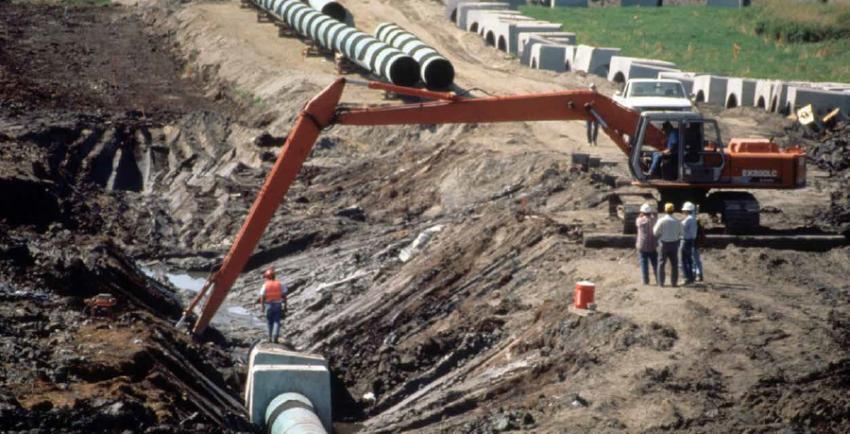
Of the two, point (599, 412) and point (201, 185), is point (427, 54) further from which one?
point (599, 412)

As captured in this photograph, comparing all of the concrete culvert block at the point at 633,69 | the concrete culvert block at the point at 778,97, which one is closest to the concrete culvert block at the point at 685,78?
the concrete culvert block at the point at 633,69

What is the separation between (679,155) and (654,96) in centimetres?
887

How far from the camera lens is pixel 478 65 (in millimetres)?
51812

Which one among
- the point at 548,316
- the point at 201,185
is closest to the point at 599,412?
the point at 548,316

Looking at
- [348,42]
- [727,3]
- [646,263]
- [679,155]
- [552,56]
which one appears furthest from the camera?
[727,3]

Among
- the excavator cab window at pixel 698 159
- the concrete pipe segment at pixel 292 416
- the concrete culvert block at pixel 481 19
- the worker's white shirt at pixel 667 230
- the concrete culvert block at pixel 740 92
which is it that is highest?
the excavator cab window at pixel 698 159

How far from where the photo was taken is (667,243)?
77.7 feet

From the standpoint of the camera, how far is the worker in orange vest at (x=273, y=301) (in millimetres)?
24636

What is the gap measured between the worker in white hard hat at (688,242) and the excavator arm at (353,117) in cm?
285

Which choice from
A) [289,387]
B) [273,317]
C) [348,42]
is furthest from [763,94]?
[289,387]

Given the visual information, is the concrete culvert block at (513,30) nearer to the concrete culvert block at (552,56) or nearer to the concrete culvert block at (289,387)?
the concrete culvert block at (552,56)

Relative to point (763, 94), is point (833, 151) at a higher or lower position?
higher

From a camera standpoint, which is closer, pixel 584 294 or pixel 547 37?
pixel 584 294

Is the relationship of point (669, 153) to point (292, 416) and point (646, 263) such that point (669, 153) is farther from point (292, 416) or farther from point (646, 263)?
point (292, 416)
